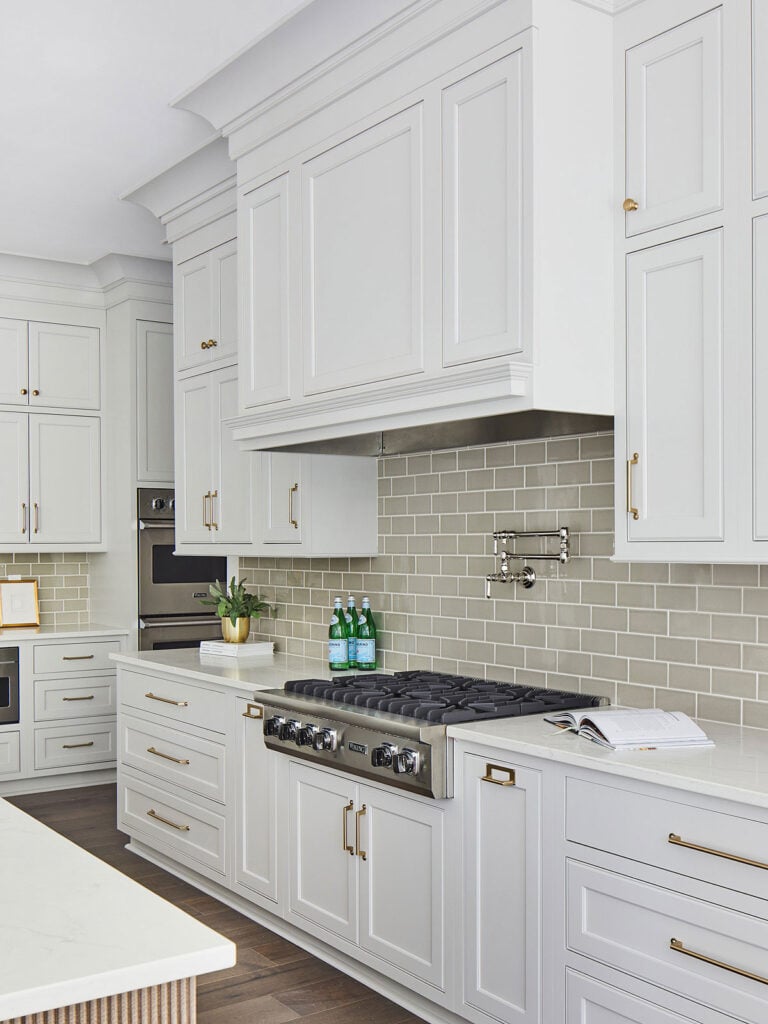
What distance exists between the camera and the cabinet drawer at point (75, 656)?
5.79 meters

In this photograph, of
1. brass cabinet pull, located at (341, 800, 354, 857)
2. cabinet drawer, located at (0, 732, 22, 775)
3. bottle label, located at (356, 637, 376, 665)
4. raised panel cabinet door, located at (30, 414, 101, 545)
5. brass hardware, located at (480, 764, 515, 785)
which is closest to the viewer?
brass hardware, located at (480, 764, 515, 785)

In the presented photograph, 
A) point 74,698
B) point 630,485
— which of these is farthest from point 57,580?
point 630,485

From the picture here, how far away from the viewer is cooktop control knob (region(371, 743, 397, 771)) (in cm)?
287

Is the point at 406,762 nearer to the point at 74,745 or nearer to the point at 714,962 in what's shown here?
the point at 714,962

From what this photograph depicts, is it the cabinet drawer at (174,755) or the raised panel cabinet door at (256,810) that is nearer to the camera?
the raised panel cabinet door at (256,810)

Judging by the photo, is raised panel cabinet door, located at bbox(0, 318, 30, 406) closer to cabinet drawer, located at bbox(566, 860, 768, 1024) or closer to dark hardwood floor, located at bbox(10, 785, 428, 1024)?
dark hardwood floor, located at bbox(10, 785, 428, 1024)

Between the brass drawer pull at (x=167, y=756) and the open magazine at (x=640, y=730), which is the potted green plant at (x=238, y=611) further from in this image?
the open magazine at (x=640, y=730)

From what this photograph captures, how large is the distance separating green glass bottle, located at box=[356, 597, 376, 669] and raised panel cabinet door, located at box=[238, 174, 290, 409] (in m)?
0.89

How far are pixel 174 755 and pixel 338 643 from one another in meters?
0.94

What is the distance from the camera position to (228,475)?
4.54 m

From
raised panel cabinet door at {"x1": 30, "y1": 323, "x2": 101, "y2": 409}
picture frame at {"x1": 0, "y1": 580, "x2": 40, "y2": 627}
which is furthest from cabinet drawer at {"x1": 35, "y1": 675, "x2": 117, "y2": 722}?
raised panel cabinet door at {"x1": 30, "y1": 323, "x2": 101, "y2": 409}

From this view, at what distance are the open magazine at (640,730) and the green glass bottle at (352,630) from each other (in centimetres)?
149

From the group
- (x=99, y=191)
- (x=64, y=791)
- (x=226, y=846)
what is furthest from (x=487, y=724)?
(x=64, y=791)

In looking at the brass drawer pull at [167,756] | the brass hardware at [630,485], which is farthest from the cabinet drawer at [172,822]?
the brass hardware at [630,485]
